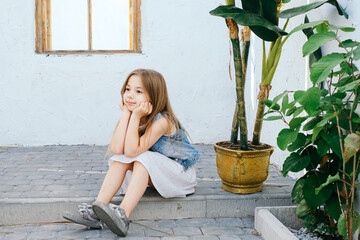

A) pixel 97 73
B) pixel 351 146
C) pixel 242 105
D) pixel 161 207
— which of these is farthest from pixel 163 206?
→ pixel 97 73

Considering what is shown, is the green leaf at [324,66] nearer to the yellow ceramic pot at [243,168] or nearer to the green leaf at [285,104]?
the green leaf at [285,104]

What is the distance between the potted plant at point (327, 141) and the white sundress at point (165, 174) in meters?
0.79

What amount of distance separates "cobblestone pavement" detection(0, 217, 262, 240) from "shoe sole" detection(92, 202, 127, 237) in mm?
103

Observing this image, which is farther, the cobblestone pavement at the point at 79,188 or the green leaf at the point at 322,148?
the cobblestone pavement at the point at 79,188

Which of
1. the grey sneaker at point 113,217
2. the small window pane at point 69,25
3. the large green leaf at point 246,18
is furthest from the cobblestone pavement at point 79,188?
the small window pane at point 69,25

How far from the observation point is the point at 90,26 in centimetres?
528

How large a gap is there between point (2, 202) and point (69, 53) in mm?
2609

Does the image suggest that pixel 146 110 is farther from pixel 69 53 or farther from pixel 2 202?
pixel 69 53

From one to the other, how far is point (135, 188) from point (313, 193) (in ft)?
3.48

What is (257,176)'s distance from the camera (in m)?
3.14

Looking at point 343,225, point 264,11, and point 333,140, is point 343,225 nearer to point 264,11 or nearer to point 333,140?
point 333,140

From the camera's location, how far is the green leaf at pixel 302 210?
2.60 m

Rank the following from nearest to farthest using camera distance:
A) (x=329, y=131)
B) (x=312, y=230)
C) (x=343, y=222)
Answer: (x=343, y=222) → (x=329, y=131) → (x=312, y=230)

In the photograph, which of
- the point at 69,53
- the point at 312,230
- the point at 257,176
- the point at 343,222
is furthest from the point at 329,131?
the point at 69,53
